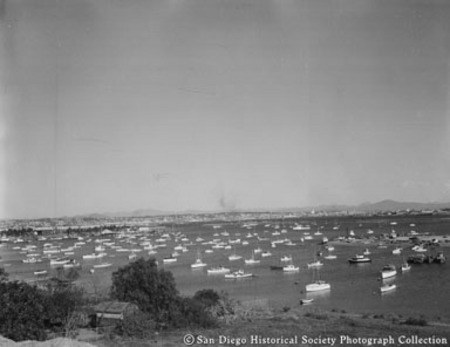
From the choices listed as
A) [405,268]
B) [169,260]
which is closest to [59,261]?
[169,260]

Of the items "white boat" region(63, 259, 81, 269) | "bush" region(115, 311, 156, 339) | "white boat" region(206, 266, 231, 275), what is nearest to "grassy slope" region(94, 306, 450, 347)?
"bush" region(115, 311, 156, 339)

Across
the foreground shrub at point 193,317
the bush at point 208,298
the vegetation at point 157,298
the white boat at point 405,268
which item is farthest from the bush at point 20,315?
the white boat at point 405,268

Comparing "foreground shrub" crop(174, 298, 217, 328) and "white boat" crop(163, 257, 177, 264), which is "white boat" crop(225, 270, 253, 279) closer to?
"white boat" crop(163, 257, 177, 264)

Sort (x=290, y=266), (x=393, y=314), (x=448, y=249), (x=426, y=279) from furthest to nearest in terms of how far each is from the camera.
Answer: (x=448, y=249) → (x=290, y=266) → (x=426, y=279) → (x=393, y=314)

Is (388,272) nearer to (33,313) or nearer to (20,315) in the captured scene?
(33,313)

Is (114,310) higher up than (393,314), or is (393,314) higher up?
(114,310)

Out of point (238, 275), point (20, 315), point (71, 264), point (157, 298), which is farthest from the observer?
point (71, 264)

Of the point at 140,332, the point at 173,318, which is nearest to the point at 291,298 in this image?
the point at 173,318

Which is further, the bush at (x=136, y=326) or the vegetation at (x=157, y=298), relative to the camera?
the vegetation at (x=157, y=298)

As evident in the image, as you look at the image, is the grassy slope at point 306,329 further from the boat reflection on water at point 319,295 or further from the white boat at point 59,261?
the white boat at point 59,261

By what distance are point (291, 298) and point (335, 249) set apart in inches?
795

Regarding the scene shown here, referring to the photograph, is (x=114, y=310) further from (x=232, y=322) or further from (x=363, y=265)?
(x=363, y=265)

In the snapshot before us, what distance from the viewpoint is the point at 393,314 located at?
1739cm

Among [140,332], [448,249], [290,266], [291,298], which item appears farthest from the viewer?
[448,249]
